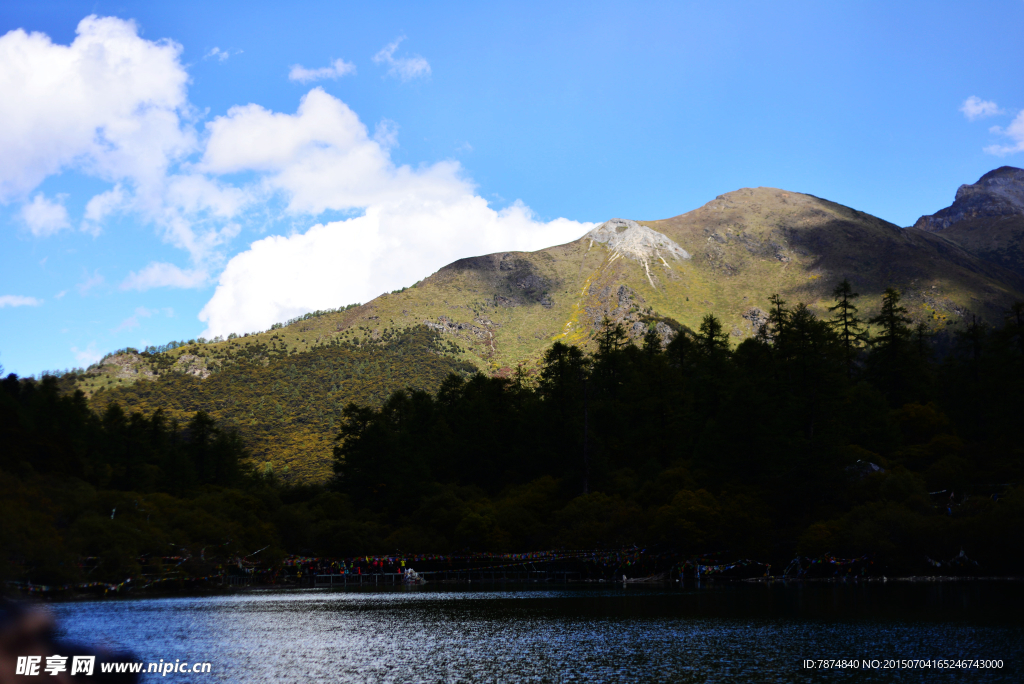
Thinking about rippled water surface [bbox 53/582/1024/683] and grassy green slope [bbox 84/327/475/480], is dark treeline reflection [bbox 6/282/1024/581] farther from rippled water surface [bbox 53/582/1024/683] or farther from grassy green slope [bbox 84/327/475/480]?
grassy green slope [bbox 84/327/475/480]

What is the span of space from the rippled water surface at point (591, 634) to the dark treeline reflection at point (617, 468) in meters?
6.88

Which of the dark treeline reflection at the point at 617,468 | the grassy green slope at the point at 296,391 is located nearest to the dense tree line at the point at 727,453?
the dark treeline reflection at the point at 617,468

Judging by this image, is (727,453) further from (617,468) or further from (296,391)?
(296,391)

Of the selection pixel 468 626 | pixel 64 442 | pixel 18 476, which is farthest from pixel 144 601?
pixel 468 626

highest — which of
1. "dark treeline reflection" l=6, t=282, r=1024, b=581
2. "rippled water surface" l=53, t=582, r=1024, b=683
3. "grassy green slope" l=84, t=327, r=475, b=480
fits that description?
"grassy green slope" l=84, t=327, r=475, b=480

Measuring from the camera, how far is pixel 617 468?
89.1m

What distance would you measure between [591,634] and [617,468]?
174ft

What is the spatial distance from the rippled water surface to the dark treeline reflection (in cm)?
688

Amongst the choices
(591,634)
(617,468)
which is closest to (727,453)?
(617,468)

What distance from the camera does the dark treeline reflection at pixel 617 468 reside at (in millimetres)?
59969

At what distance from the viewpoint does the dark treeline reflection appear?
60.0 meters

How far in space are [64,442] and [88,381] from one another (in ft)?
285

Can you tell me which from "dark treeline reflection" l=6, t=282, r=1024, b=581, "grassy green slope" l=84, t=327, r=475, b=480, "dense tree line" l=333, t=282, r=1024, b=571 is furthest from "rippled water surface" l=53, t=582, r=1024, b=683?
"grassy green slope" l=84, t=327, r=475, b=480

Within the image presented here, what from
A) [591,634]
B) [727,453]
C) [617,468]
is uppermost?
[727,453]
